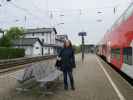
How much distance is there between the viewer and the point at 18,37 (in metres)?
90.9

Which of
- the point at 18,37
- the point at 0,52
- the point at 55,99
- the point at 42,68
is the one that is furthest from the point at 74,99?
the point at 18,37

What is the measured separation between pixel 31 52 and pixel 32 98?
219 ft

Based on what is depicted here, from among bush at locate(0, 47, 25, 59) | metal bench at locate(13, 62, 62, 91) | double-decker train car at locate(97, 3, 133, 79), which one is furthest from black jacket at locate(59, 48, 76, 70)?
bush at locate(0, 47, 25, 59)

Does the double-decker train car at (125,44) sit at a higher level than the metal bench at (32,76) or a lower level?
higher

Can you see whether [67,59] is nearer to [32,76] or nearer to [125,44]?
[32,76]

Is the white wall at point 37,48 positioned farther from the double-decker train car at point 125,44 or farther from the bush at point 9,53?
the double-decker train car at point 125,44

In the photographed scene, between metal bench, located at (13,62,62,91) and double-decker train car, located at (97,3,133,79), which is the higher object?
double-decker train car, located at (97,3,133,79)

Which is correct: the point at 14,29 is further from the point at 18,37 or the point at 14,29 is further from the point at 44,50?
the point at 44,50

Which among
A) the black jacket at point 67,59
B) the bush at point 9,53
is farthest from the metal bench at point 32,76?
the bush at point 9,53

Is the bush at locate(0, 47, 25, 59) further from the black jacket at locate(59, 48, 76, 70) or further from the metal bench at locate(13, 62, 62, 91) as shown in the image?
the black jacket at locate(59, 48, 76, 70)

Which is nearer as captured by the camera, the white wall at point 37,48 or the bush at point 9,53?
the bush at point 9,53

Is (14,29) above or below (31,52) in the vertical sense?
above

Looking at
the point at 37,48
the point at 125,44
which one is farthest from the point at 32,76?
the point at 37,48

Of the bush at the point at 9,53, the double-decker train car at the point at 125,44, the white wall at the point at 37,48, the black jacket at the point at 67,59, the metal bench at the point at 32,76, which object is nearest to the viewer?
the metal bench at the point at 32,76
